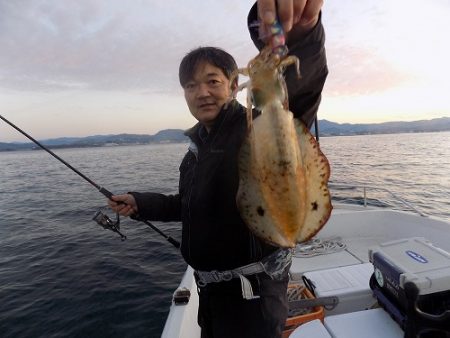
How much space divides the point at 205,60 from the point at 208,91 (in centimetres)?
28

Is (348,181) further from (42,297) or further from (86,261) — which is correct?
(42,297)

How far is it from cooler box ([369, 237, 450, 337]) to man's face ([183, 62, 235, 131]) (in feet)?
7.08

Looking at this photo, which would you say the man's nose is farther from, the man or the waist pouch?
the waist pouch

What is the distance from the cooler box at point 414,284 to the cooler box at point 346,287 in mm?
1037

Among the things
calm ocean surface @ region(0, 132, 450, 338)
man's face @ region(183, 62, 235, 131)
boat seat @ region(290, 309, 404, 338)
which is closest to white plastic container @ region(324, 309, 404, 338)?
boat seat @ region(290, 309, 404, 338)

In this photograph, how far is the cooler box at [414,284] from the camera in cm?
263

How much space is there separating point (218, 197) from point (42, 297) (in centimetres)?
863

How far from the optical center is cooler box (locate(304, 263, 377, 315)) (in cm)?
459

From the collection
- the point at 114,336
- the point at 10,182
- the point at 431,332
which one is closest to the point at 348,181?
the point at 114,336

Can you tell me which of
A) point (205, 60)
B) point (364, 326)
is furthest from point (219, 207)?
point (364, 326)

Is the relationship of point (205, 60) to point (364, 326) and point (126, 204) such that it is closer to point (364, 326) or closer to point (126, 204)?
point (126, 204)

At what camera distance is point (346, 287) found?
4.74 metres

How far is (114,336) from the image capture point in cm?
703

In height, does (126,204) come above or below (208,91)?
below
